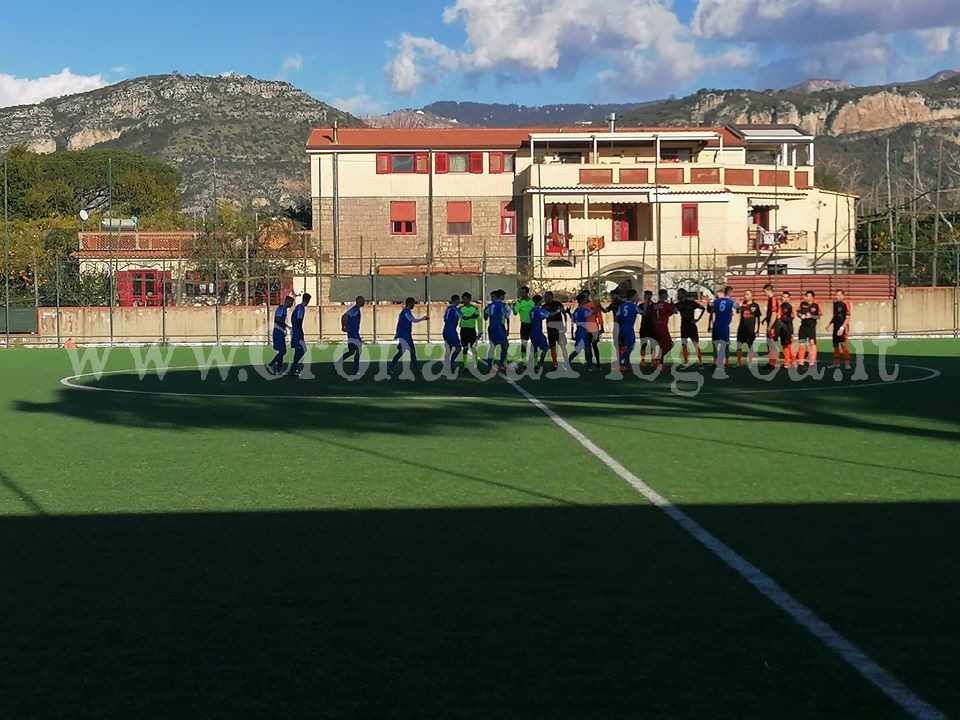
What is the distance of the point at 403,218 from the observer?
69.5 m

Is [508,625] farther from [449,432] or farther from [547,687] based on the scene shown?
[449,432]

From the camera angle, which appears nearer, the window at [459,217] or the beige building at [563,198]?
the beige building at [563,198]

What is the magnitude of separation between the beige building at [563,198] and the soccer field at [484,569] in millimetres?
46897

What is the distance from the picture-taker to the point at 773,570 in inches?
312

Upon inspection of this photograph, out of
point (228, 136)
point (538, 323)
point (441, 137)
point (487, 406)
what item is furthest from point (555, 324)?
point (228, 136)

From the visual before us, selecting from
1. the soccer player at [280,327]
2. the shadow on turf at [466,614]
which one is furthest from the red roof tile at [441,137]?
the shadow on turf at [466,614]

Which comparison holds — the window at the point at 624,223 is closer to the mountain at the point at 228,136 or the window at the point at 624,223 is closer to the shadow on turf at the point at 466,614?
the shadow on turf at the point at 466,614

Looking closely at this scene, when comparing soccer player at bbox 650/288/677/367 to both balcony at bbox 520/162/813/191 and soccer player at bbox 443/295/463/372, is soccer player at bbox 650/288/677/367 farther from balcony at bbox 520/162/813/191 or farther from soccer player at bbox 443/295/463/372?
balcony at bbox 520/162/813/191

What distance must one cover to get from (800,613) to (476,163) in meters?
64.0

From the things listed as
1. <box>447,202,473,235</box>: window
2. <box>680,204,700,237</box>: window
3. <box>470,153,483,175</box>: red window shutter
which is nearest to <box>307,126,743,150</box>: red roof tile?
<box>470,153,483,175</box>: red window shutter

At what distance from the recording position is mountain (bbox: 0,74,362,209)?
6033 inches

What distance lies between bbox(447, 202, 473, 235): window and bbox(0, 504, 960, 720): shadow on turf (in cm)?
5946

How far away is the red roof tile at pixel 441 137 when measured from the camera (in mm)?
69625

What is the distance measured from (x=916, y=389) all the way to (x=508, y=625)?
16951mm
